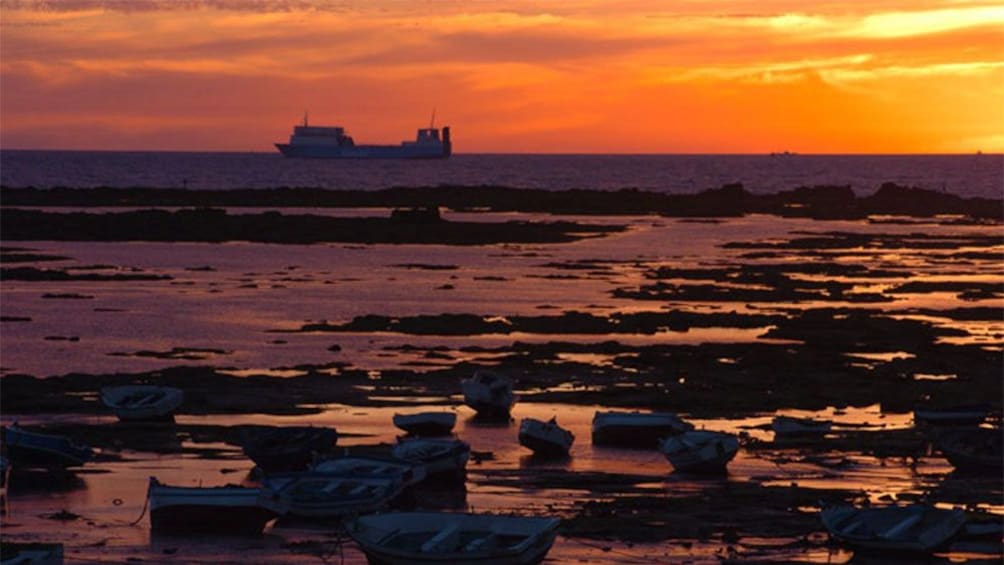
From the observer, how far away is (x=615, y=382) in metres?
37.4

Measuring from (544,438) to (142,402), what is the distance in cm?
780

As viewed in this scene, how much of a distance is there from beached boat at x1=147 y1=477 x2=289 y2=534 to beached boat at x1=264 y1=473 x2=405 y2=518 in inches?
11.4

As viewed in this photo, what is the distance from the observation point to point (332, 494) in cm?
2320

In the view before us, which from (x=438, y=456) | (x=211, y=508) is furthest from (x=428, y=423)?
(x=211, y=508)

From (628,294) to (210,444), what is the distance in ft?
103

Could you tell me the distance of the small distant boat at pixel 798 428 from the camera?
30.2 m

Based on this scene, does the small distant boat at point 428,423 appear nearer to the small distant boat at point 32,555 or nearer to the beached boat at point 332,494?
the beached boat at point 332,494

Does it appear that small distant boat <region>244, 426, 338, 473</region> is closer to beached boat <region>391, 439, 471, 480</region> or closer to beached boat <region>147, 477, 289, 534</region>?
beached boat <region>391, 439, 471, 480</region>

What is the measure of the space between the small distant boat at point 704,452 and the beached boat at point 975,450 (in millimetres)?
3392

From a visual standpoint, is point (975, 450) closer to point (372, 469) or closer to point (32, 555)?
point (372, 469)

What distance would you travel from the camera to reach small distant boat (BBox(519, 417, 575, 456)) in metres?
28.1

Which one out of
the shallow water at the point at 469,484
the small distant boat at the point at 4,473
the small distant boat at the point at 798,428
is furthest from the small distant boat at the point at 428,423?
the small distant boat at the point at 4,473

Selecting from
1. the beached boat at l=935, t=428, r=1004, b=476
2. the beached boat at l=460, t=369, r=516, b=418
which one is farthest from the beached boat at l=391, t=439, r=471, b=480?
the beached boat at l=935, t=428, r=1004, b=476

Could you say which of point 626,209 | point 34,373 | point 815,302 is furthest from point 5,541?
point 626,209
